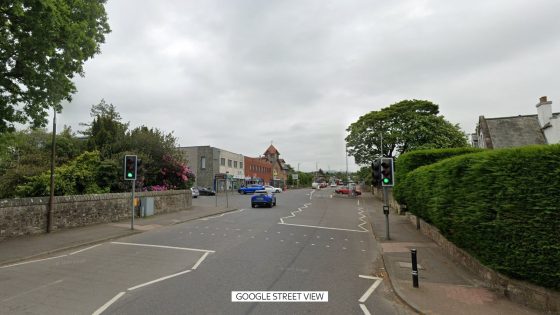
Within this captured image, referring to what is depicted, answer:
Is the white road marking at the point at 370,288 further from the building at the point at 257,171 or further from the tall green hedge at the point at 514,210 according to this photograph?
the building at the point at 257,171

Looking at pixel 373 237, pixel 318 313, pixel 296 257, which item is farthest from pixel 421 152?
pixel 318 313

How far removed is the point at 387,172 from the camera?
1386 cm

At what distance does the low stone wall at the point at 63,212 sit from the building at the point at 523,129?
Answer: 1052 inches

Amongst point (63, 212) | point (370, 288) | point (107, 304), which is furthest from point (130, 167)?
point (370, 288)

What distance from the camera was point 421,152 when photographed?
17.6 meters

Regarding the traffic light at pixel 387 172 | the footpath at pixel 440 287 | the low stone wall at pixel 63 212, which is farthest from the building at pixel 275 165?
the footpath at pixel 440 287

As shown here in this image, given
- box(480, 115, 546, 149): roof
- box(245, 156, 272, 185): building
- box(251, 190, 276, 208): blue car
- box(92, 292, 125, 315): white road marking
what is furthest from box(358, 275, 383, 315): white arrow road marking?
box(245, 156, 272, 185): building

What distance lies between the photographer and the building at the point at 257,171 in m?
72.2

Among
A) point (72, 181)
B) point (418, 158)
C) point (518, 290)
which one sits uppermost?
point (418, 158)

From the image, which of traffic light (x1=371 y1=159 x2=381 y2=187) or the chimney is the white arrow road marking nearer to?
traffic light (x1=371 y1=159 x2=381 y2=187)

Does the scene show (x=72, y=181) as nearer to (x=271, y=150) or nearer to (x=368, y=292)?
(x=368, y=292)

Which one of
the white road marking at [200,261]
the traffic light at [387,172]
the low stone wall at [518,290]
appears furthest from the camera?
the traffic light at [387,172]

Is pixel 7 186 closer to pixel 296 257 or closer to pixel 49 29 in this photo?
pixel 49 29

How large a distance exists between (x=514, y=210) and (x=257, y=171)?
240 ft
